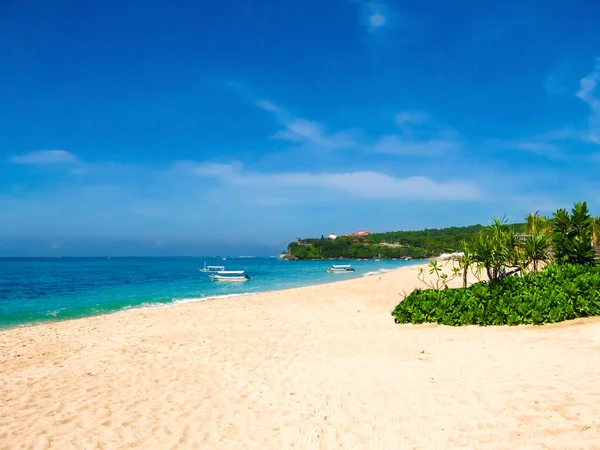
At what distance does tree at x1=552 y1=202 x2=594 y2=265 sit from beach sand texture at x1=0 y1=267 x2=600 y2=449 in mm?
5289

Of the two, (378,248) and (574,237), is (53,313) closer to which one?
(574,237)

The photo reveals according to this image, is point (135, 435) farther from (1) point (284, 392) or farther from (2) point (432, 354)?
(2) point (432, 354)

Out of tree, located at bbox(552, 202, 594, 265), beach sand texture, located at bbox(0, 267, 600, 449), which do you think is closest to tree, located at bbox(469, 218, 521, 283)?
tree, located at bbox(552, 202, 594, 265)

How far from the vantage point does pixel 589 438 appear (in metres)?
4.10

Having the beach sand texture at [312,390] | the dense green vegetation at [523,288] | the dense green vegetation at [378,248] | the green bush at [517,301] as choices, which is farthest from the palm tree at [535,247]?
the dense green vegetation at [378,248]

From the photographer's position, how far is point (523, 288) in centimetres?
1105

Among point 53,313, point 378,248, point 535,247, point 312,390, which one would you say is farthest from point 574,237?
point 378,248

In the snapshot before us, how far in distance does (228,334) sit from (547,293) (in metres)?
9.13

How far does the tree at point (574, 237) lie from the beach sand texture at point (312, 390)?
5289 millimetres

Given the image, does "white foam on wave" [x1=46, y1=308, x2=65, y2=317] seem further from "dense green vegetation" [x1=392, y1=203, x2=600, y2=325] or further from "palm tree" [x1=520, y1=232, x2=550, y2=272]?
"palm tree" [x1=520, y1=232, x2=550, y2=272]

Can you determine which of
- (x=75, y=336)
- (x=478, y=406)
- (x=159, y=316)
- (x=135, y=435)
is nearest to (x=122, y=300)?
(x=159, y=316)

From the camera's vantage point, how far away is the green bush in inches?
391

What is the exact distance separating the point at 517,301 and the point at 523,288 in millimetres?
999

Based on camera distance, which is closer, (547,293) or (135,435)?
(135,435)
